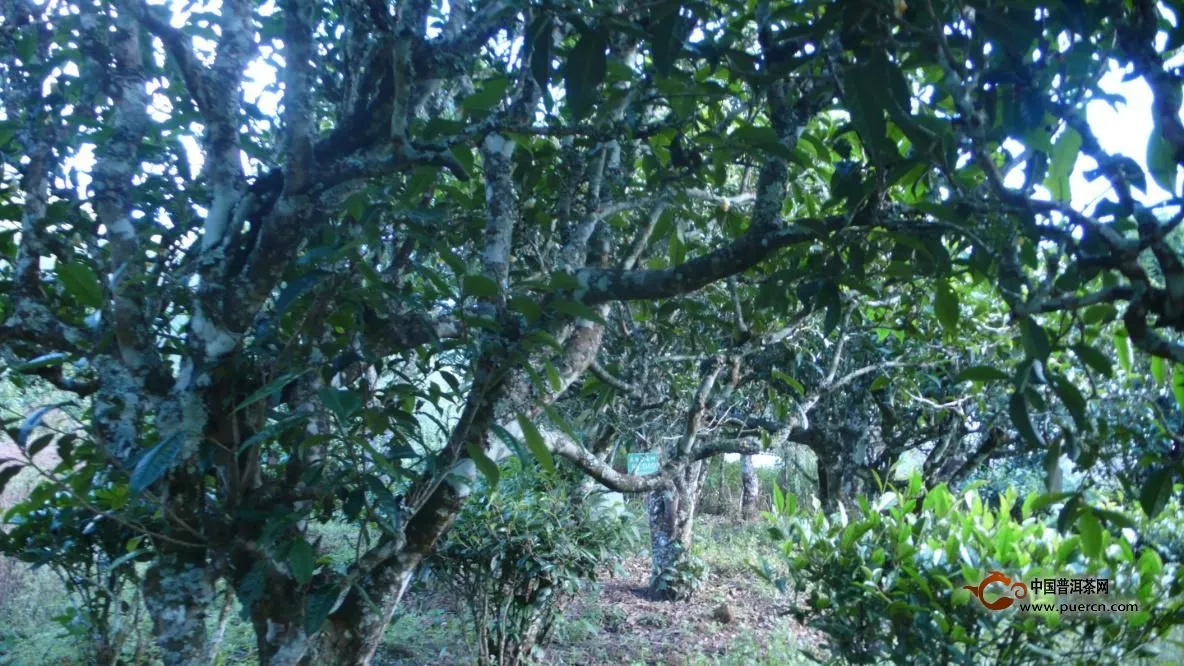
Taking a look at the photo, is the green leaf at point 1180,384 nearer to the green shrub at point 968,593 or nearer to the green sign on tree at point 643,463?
the green shrub at point 968,593

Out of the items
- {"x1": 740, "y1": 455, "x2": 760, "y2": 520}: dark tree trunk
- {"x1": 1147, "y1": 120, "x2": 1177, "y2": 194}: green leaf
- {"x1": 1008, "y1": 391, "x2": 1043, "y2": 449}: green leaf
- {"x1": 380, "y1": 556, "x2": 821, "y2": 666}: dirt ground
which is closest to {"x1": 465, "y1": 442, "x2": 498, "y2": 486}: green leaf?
{"x1": 1008, "y1": 391, "x2": 1043, "y2": 449}: green leaf

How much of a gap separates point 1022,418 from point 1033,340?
0.10m

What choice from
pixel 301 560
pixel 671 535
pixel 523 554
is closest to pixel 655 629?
pixel 671 535

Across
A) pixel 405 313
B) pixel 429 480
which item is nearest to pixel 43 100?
pixel 405 313

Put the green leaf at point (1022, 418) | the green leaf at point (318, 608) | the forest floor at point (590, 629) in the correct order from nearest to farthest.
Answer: the green leaf at point (1022, 418) → the green leaf at point (318, 608) → the forest floor at point (590, 629)

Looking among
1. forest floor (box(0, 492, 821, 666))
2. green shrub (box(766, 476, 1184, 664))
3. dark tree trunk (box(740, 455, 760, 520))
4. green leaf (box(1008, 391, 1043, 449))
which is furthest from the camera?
dark tree trunk (box(740, 455, 760, 520))

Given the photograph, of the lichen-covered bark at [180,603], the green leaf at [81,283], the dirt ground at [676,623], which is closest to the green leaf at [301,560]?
A: the lichen-covered bark at [180,603]

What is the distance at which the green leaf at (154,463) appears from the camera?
1.25 meters

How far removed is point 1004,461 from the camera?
7934 millimetres

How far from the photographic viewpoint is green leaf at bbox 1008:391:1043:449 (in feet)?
2.90

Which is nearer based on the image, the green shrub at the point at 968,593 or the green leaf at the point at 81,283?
the green leaf at the point at 81,283

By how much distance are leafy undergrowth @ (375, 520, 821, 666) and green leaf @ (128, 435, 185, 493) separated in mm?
2646

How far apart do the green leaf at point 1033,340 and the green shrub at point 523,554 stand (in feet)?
8.70

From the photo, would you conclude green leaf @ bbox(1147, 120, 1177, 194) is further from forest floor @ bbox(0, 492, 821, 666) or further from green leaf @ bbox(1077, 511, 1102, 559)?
forest floor @ bbox(0, 492, 821, 666)
